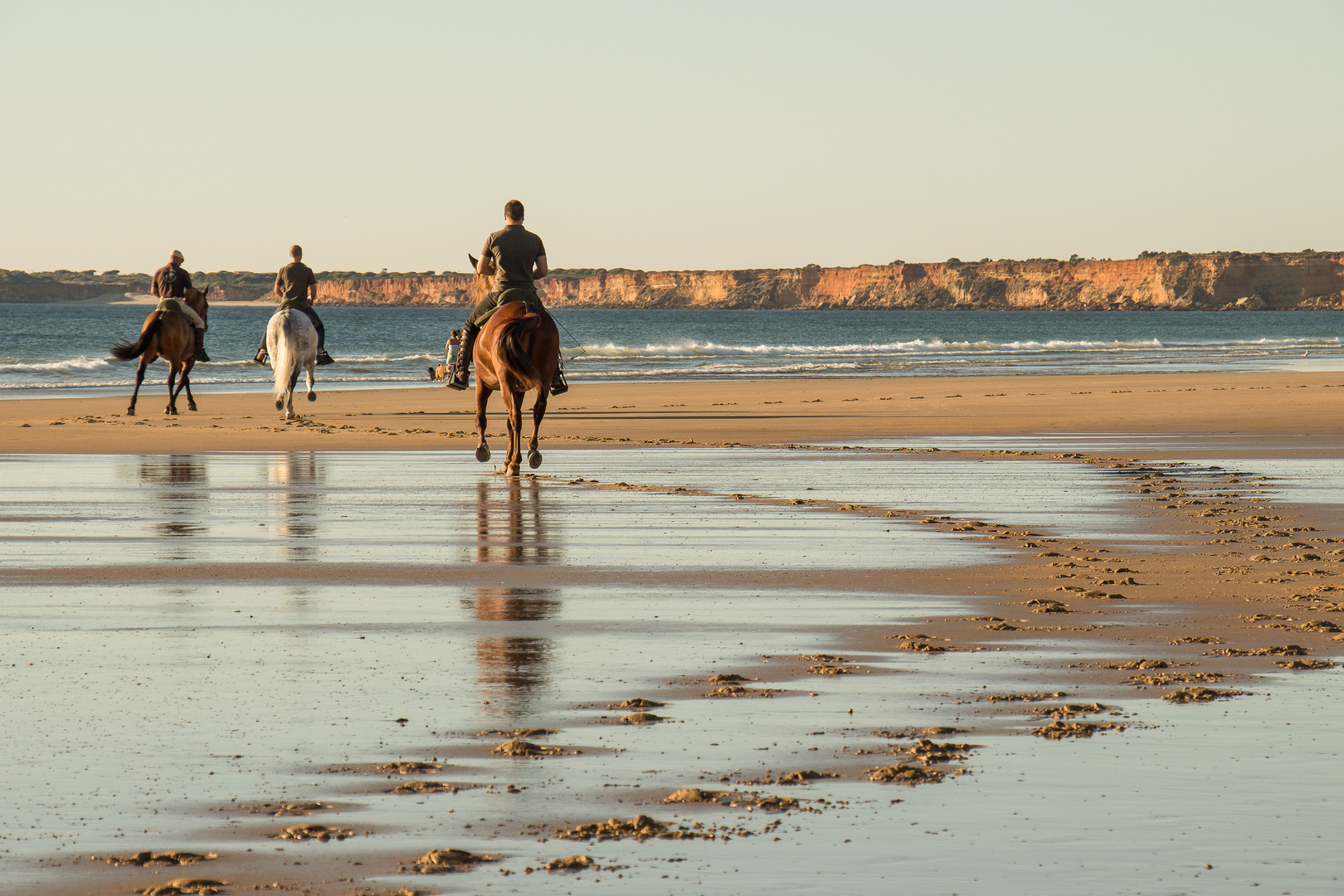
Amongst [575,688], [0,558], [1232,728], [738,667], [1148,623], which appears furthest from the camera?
[0,558]

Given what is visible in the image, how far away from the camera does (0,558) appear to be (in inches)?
345

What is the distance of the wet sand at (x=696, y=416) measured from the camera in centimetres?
1859

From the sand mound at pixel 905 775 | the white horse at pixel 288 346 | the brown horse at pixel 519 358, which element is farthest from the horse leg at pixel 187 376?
the sand mound at pixel 905 775

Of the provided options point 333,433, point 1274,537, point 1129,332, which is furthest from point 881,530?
point 1129,332

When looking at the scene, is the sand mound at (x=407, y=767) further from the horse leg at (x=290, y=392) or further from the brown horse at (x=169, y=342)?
the brown horse at (x=169, y=342)

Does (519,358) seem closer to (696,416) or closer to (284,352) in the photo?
(284,352)

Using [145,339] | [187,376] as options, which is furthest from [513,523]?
[187,376]

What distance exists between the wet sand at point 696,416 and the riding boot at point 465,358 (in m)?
0.71

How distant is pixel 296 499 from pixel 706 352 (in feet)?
163

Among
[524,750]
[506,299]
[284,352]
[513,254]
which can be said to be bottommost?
[524,750]

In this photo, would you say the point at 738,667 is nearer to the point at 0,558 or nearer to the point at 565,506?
the point at 0,558

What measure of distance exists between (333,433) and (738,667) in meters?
14.1

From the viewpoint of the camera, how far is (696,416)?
2327cm

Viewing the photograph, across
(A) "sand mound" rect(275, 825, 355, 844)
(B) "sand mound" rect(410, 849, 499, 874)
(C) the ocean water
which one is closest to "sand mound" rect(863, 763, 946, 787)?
(B) "sand mound" rect(410, 849, 499, 874)
